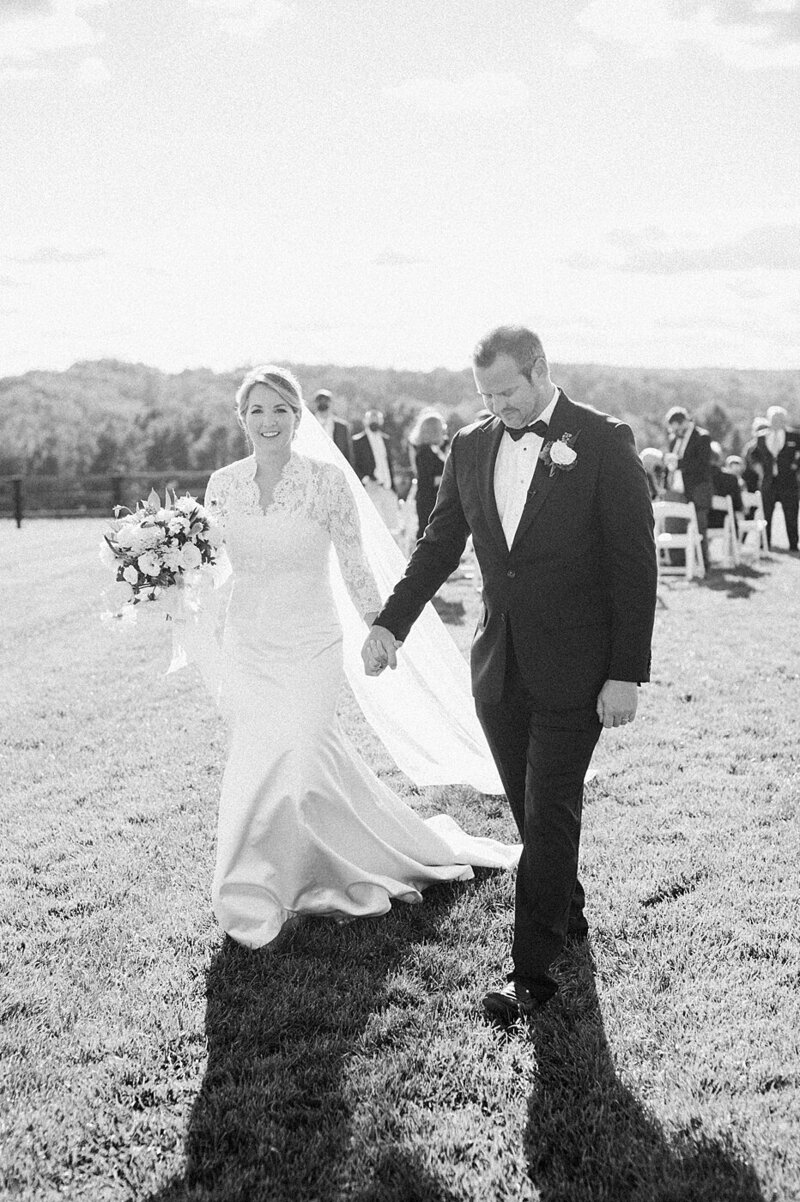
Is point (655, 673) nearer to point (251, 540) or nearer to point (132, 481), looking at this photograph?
point (251, 540)

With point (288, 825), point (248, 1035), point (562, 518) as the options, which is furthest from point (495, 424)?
point (248, 1035)

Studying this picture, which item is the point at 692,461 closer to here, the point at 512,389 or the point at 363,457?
the point at 363,457

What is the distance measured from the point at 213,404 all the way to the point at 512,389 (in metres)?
53.3

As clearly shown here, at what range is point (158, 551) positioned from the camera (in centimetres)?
465

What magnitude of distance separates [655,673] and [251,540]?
17.5 feet

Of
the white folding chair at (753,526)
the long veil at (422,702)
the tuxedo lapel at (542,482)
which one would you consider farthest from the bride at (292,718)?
the white folding chair at (753,526)

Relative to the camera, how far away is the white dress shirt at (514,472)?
380cm

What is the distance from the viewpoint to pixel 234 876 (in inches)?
176

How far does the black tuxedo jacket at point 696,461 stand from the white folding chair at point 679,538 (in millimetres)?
300

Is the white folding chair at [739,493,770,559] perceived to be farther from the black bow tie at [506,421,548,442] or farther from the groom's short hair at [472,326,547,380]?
the groom's short hair at [472,326,547,380]

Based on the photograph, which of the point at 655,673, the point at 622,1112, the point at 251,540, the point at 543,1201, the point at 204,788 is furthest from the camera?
the point at 655,673

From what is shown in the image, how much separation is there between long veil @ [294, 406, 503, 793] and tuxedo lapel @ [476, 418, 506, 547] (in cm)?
175

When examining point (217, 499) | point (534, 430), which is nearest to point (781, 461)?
point (217, 499)

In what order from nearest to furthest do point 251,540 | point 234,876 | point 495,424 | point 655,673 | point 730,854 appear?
1. point 495,424
2. point 234,876
3. point 251,540
4. point 730,854
5. point 655,673
